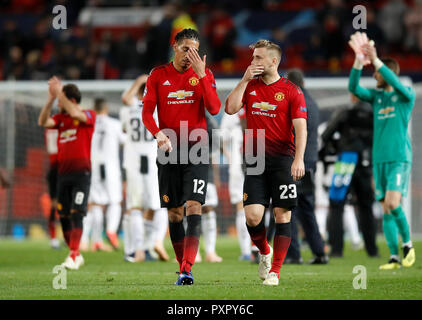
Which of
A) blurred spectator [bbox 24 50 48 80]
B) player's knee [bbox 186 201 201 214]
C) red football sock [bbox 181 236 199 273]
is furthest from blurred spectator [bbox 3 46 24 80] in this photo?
red football sock [bbox 181 236 199 273]

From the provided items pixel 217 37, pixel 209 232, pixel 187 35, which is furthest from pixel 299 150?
pixel 217 37

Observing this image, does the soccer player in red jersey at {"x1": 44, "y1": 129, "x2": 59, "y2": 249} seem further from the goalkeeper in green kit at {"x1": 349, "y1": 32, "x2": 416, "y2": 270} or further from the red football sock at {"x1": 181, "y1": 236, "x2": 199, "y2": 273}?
the red football sock at {"x1": 181, "y1": 236, "x2": 199, "y2": 273}

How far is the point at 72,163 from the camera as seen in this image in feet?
32.3

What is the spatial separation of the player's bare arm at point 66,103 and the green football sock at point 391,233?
3896 millimetres

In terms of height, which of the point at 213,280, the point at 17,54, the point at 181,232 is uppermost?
the point at 17,54

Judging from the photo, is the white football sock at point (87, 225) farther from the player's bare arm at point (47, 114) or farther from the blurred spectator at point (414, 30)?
the blurred spectator at point (414, 30)

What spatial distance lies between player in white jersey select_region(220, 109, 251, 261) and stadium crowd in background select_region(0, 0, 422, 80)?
258 inches

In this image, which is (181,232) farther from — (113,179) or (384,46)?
(384,46)

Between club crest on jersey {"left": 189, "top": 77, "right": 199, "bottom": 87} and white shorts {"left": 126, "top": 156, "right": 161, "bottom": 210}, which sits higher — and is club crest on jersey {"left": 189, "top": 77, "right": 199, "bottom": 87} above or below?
above

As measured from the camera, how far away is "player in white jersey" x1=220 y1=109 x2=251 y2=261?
39.0ft
